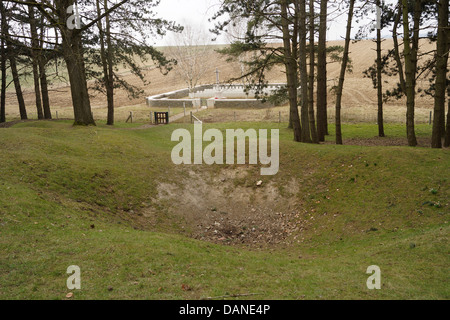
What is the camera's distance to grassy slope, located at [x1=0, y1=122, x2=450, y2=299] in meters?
5.43

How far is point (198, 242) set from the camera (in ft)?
27.1

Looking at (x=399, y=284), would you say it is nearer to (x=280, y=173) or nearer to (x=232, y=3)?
(x=280, y=173)

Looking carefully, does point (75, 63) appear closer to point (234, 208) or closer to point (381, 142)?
point (234, 208)

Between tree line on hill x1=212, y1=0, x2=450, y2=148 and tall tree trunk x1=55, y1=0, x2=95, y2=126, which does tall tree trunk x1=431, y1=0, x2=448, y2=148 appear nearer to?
tree line on hill x1=212, y1=0, x2=450, y2=148

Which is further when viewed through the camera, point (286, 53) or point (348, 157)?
point (286, 53)

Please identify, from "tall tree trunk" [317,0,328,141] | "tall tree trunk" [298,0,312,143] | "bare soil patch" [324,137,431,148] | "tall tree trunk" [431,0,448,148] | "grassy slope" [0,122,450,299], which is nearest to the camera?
"grassy slope" [0,122,450,299]

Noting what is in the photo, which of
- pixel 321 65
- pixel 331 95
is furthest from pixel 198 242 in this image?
pixel 331 95

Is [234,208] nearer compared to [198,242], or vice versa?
[198,242]

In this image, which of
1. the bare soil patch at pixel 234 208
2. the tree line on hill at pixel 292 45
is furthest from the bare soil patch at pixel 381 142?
the bare soil patch at pixel 234 208

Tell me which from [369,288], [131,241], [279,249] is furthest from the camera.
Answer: [279,249]

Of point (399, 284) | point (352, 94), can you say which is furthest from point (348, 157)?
point (352, 94)

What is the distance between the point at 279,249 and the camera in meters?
8.98

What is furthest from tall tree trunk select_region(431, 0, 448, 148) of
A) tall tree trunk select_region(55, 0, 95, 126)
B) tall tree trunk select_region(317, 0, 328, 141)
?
tall tree trunk select_region(55, 0, 95, 126)

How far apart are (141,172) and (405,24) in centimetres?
1156
